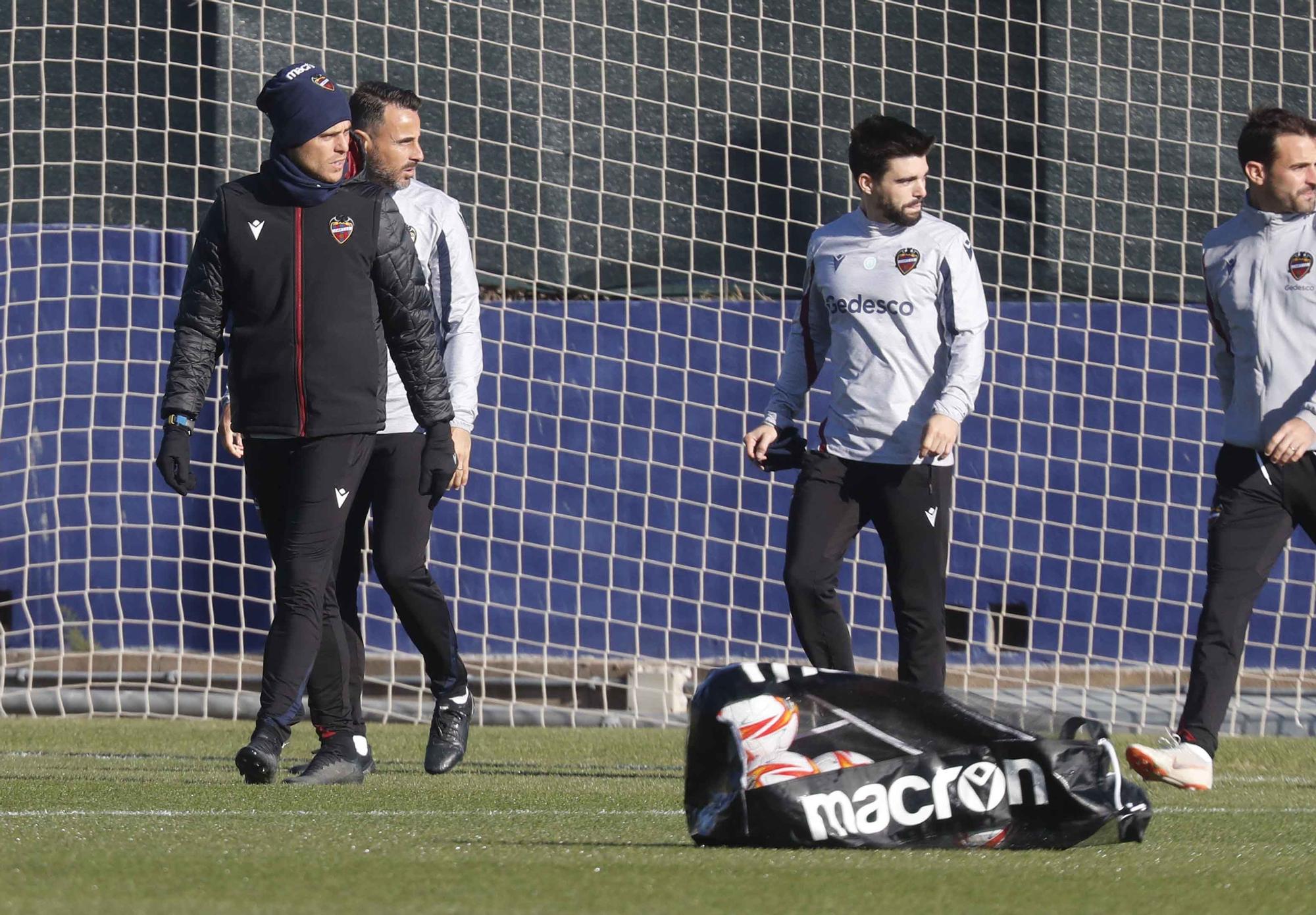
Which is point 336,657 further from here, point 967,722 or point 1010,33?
point 1010,33

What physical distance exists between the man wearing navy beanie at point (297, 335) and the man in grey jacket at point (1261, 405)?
2024 millimetres

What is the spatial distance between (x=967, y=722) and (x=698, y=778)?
504 mm

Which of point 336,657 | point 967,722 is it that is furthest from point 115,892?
point 336,657

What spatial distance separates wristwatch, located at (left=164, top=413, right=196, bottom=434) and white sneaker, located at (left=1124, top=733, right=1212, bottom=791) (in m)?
2.32

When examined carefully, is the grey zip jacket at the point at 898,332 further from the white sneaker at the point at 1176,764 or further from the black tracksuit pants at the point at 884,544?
the white sneaker at the point at 1176,764

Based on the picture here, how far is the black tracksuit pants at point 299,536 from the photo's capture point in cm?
500

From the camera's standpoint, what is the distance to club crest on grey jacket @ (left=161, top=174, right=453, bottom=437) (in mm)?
4996

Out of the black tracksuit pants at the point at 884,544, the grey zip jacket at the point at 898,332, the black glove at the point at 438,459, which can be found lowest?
the black tracksuit pants at the point at 884,544

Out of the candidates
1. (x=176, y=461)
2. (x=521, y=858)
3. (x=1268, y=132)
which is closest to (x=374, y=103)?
(x=176, y=461)

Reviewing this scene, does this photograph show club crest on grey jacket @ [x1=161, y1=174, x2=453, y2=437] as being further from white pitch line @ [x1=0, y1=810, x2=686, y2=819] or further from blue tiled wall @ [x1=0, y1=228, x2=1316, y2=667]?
blue tiled wall @ [x1=0, y1=228, x2=1316, y2=667]

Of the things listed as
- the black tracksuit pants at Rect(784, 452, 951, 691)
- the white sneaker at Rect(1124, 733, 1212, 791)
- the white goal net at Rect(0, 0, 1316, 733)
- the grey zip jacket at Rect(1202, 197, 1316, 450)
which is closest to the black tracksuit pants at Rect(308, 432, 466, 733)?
the black tracksuit pants at Rect(784, 452, 951, 691)

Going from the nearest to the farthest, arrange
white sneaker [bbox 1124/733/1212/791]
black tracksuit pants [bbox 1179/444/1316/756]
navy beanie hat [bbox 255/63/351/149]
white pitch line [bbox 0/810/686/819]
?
1. white pitch line [bbox 0/810/686/819]
2. white sneaker [bbox 1124/733/1212/791]
3. navy beanie hat [bbox 255/63/351/149]
4. black tracksuit pants [bbox 1179/444/1316/756]

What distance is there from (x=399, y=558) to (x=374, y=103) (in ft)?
3.97

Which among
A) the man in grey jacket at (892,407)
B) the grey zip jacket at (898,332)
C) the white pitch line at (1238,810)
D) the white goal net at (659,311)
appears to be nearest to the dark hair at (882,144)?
the man in grey jacket at (892,407)
